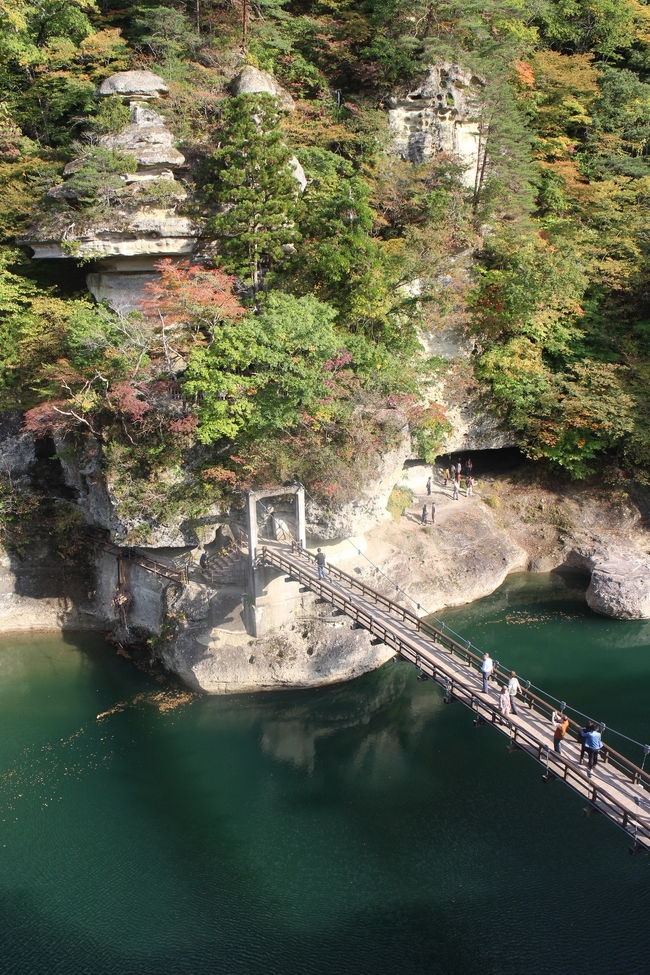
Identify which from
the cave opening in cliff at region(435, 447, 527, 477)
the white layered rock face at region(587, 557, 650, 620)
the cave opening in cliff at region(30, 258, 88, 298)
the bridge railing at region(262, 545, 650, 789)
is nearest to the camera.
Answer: the bridge railing at region(262, 545, 650, 789)

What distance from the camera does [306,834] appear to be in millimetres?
16172

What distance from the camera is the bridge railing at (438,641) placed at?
517 inches

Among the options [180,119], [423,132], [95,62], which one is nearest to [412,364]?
[423,132]

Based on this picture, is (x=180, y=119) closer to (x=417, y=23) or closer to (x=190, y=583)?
(x=417, y=23)

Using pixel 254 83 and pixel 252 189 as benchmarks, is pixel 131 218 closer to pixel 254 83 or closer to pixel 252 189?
pixel 252 189

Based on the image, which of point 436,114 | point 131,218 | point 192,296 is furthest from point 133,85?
point 436,114

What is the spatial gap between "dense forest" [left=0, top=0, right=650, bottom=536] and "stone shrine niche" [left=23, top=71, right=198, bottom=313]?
0.34 metres

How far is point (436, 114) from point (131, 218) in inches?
567

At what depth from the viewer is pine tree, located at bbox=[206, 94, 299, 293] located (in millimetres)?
22141

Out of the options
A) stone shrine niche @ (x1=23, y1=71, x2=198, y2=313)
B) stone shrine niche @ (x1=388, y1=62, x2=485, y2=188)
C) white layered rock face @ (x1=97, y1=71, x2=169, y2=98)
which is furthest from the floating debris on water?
stone shrine niche @ (x1=388, y1=62, x2=485, y2=188)

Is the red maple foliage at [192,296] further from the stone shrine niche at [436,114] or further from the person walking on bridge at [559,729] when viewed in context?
the person walking on bridge at [559,729]

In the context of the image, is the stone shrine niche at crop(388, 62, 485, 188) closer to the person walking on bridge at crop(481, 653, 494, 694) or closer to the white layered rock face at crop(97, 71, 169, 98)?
the white layered rock face at crop(97, 71, 169, 98)

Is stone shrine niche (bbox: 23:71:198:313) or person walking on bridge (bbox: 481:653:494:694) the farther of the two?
stone shrine niche (bbox: 23:71:198:313)

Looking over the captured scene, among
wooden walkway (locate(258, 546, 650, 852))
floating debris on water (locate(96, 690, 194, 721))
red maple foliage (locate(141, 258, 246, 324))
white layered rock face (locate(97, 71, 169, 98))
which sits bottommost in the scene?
floating debris on water (locate(96, 690, 194, 721))
